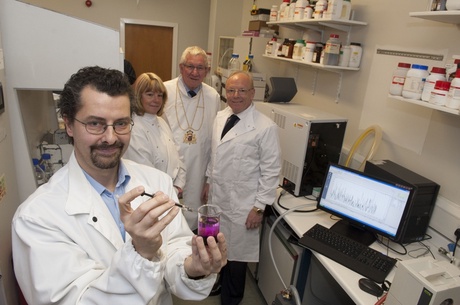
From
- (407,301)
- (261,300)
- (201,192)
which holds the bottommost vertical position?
(261,300)

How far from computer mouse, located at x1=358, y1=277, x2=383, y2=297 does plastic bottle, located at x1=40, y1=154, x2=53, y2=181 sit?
1.69 meters

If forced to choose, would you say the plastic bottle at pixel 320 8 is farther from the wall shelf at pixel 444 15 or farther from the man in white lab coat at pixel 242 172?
the wall shelf at pixel 444 15

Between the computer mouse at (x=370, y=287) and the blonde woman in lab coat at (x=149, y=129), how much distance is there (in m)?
1.25

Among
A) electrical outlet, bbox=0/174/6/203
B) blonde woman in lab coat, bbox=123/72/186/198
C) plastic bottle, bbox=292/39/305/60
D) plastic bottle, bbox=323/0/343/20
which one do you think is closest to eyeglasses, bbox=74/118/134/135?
electrical outlet, bbox=0/174/6/203

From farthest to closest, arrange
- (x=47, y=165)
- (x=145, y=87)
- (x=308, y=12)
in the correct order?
(x=308, y=12)
(x=145, y=87)
(x=47, y=165)

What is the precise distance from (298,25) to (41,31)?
2150mm

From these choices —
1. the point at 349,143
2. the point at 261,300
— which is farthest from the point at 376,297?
the point at 349,143

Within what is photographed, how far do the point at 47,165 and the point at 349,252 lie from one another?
171cm

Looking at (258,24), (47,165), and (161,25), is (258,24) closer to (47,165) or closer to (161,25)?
(161,25)

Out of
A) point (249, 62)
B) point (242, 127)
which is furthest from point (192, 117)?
point (249, 62)

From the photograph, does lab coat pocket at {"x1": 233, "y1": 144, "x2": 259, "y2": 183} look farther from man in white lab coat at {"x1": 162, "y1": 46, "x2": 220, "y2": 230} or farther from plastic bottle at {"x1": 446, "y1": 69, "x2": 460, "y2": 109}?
plastic bottle at {"x1": 446, "y1": 69, "x2": 460, "y2": 109}

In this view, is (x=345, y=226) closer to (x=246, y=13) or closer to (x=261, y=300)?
(x=261, y=300)

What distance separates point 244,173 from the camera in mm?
2117

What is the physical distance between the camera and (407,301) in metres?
1.17
